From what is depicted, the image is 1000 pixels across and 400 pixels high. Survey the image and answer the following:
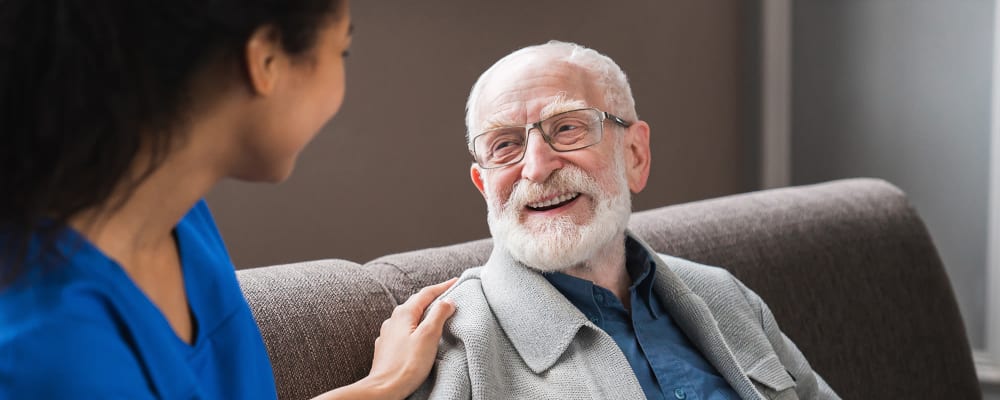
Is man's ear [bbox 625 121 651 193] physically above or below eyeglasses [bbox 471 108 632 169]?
below

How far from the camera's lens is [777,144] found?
12.0ft

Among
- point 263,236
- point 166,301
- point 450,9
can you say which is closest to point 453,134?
point 450,9

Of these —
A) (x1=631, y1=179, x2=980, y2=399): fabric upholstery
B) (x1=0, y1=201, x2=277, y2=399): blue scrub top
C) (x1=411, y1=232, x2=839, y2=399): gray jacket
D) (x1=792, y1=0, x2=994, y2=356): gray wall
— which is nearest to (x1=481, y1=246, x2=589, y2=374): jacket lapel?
(x1=411, y1=232, x2=839, y2=399): gray jacket

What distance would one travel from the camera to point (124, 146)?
694mm

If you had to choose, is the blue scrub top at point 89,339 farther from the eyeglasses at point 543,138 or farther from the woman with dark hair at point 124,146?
the eyeglasses at point 543,138

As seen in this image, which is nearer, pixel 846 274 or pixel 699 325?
pixel 699 325

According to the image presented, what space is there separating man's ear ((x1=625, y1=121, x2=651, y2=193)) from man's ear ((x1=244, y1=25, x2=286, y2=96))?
108 centimetres

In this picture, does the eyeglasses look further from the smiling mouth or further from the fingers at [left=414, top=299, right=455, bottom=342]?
the fingers at [left=414, top=299, right=455, bottom=342]

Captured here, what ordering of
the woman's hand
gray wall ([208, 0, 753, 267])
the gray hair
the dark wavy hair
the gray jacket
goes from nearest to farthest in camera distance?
the dark wavy hair → the woman's hand → the gray jacket → the gray hair → gray wall ([208, 0, 753, 267])

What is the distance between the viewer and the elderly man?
1570mm

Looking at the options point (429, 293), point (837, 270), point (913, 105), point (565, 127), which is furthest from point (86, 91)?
point (913, 105)

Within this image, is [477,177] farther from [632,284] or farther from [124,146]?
[124,146]

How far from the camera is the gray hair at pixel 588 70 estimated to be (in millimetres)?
1744

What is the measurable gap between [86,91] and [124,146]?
0.04 meters
